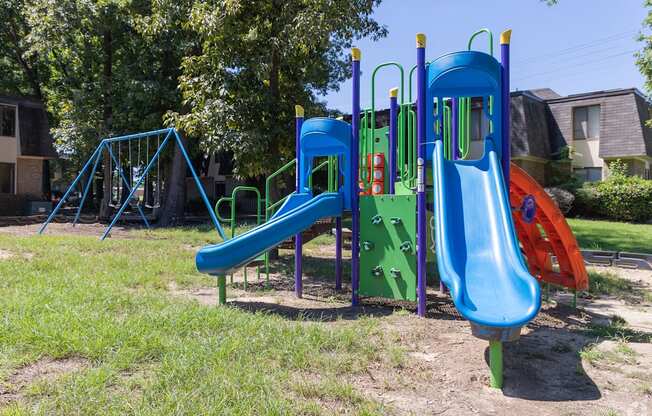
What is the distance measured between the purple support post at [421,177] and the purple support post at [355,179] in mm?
947

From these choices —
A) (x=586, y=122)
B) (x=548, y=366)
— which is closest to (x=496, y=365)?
(x=548, y=366)

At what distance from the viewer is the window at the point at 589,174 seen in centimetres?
2203

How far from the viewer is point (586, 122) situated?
73.0 ft

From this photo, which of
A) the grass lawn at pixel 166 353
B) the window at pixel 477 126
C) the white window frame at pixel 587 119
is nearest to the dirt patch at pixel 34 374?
the grass lawn at pixel 166 353

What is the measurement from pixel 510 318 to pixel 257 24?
7427 millimetres

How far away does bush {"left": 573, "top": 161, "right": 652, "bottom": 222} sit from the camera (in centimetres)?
1852

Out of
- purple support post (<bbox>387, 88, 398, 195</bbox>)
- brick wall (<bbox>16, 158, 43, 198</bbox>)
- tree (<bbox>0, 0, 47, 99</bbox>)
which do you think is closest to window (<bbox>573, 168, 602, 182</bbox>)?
purple support post (<bbox>387, 88, 398, 195</bbox>)

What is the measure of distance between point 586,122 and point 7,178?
26974 mm

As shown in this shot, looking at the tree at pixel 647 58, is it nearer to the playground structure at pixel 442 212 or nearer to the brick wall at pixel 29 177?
the playground structure at pixel 442 212

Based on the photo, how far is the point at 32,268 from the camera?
7.18 meters

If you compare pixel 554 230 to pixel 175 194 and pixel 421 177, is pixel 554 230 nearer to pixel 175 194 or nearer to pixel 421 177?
pixel 421 177

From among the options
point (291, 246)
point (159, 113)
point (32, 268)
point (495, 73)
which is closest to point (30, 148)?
point (159, 113)

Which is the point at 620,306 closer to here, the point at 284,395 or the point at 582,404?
the point at 582,404

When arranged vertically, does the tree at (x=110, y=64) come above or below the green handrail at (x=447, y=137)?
above
